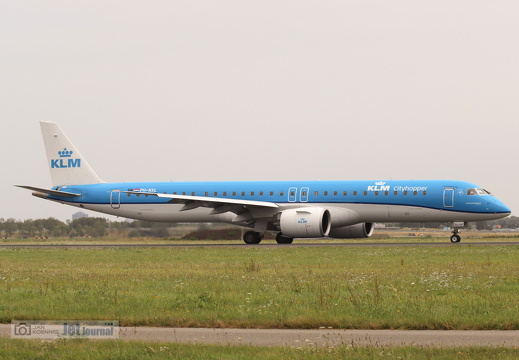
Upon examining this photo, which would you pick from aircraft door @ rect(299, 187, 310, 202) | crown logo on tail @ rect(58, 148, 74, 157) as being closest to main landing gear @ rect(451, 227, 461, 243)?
aircraft door @ rect(299, 187, 310, 202)

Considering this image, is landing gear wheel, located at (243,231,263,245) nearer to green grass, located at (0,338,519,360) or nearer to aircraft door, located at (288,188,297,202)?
aircraft door, located at (288,188,297,202)

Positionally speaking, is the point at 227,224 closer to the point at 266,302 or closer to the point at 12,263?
the point at 12,263

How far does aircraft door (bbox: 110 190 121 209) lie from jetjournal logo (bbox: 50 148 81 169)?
14.3 ft

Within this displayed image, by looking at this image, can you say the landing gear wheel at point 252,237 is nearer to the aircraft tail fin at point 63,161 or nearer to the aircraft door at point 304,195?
the aircraft door at point 304,195

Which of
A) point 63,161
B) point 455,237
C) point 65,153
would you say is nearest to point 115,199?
point 63,161

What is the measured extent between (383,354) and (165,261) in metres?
21.2

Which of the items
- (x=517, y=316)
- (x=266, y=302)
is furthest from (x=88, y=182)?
(x=517, y=316)

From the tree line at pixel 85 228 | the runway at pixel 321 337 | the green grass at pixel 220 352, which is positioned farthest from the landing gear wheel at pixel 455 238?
the green grass at pixel 220 352

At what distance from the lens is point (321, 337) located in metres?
12.0

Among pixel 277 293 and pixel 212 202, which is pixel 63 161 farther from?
pixel 277 293

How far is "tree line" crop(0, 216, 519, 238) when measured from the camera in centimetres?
5341

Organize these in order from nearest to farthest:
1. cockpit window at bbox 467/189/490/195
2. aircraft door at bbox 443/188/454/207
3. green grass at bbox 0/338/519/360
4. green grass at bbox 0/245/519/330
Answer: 1. green grass at bbox 0/338/519/360
2. green grass at bbox 0/245/519/330
3. aircraft door at bbox 443/188/454/207
4. cockpit window at bbox 467/189/490/195

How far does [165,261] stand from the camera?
3053cm

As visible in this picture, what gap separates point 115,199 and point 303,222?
14.5m
